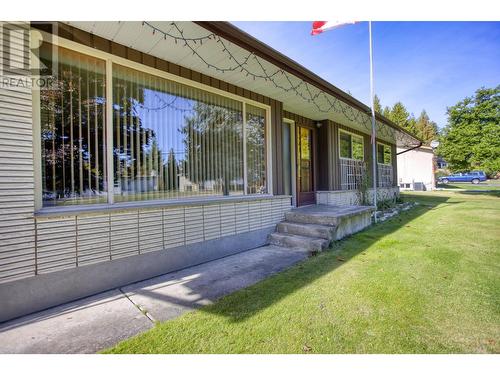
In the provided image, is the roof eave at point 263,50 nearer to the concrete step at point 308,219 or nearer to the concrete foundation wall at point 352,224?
the concrete step at point 308,219

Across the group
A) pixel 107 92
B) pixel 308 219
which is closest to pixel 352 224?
pixel 308 219

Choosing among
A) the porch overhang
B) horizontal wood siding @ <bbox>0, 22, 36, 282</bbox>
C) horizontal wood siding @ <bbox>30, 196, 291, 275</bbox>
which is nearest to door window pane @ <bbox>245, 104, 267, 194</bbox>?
the porch overhang

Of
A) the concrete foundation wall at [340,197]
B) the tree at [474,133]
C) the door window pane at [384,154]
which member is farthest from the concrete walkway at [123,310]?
the tree at [474,133]

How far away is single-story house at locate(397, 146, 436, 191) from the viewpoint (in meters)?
21.6

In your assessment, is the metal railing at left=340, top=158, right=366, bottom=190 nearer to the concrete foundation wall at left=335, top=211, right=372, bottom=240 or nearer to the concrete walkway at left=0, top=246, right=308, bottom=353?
the concrete foundation wall at left=335, top=211, right=372, bottom=240

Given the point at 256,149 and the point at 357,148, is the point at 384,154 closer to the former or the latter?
the point at 357,148

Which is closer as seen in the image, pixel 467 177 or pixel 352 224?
pixel 352 224

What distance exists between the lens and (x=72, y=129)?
9.13ft
